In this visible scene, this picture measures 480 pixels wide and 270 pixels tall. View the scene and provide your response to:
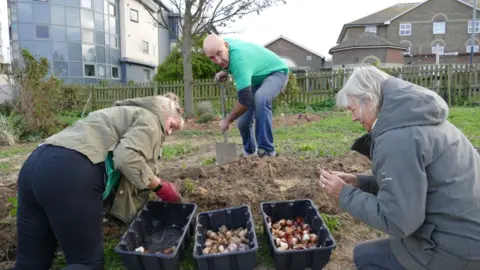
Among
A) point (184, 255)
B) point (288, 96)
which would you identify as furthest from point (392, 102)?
point (288, 96)

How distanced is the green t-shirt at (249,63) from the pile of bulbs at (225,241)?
5.58ft

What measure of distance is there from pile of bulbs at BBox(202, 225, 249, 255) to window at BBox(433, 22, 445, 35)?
153 ft

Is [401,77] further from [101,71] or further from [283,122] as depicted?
[101,71]

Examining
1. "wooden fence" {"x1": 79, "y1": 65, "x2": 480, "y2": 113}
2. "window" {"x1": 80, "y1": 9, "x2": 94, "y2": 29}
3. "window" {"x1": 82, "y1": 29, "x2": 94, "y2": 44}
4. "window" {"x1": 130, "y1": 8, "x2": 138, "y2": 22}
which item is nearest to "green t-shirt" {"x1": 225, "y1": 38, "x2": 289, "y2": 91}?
"wooden fence" {"x1": 79, "y1": 65, "x2": 480, "y2": 113}

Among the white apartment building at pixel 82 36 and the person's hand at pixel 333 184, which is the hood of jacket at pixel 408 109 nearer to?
the person's hand at pixel 333 184

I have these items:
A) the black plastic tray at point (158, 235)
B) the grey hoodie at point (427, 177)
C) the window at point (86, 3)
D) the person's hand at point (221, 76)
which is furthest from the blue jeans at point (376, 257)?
the window at point (86, 3)

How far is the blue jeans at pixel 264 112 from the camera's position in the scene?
161 inches

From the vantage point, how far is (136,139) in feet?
7.43

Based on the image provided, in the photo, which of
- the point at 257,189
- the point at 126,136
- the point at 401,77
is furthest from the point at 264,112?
the point at 401,77

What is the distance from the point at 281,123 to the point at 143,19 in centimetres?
2284

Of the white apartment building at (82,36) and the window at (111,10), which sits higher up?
the window at (111,10)

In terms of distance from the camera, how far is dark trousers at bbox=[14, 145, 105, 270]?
2.15 metres

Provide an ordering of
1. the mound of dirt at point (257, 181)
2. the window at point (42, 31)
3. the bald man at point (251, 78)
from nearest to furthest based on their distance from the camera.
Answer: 1. the mound of dirt at point (257, 181)
2. the bald man at point (251, 78)
3. the window at point (42, 31)

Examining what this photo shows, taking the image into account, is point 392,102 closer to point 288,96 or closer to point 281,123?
point 281,123
